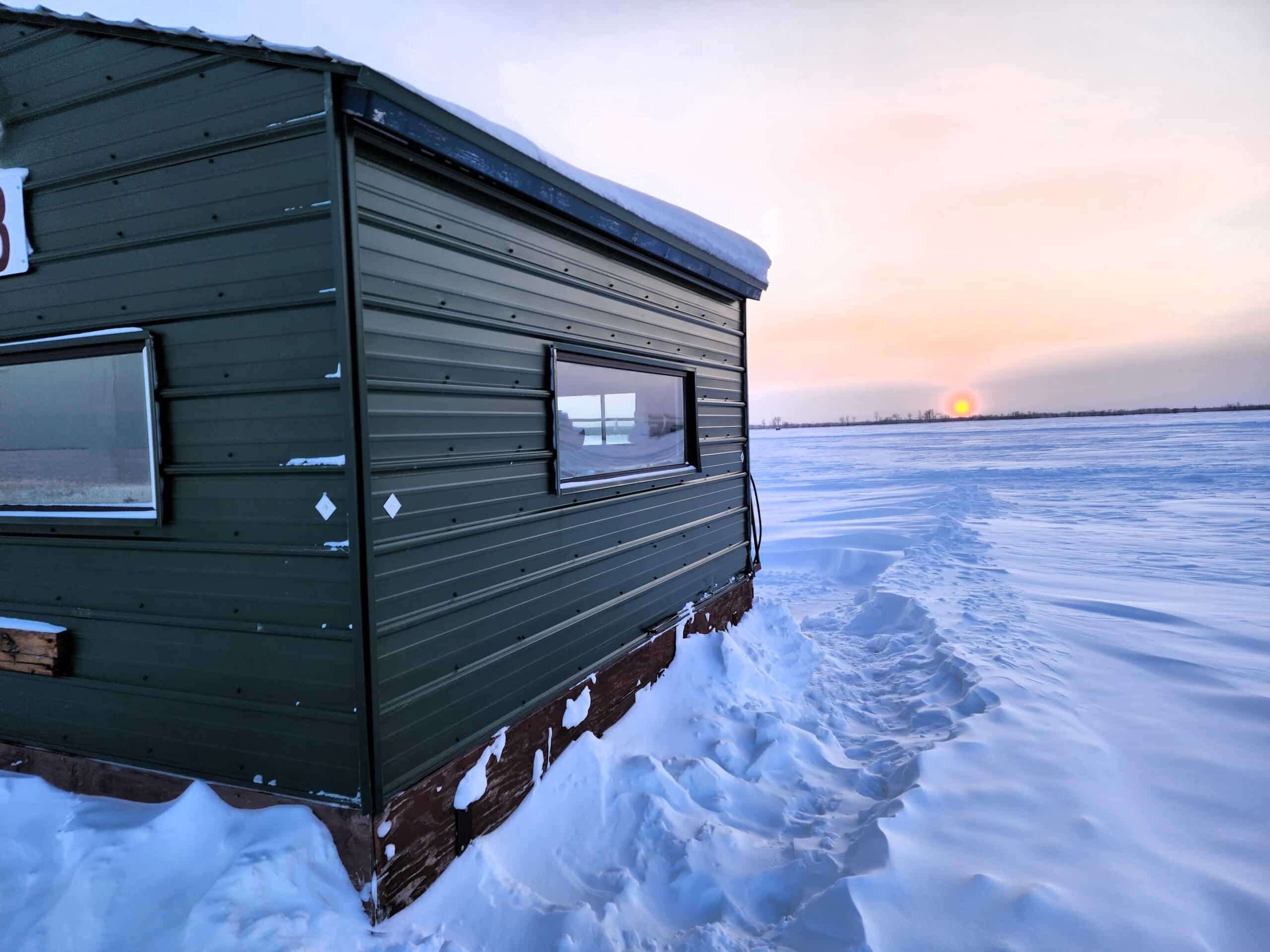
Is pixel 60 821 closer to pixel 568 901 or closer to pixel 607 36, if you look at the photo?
pixel 568 901

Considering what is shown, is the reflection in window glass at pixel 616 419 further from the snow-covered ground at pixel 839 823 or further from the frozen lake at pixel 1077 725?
the frozen lake at pixel 1077 725

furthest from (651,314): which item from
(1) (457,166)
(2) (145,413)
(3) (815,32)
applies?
(3) (815,32)

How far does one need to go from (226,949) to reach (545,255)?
11.5ft

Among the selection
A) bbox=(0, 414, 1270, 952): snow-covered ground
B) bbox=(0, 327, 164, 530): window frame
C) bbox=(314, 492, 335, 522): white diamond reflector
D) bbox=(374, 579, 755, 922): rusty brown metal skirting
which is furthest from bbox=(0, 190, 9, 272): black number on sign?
bbox=(374, 579, 755, 922): rusty brown metal skirting

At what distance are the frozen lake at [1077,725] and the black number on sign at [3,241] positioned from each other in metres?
5.05

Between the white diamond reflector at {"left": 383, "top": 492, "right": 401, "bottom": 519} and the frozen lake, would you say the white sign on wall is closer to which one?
the white diamond reflector at {"left": 383, "top": 492, "right": 401, "bottom": 519}

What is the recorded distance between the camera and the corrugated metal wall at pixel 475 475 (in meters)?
2.68

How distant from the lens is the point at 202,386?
2.77m

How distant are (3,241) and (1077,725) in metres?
7.08

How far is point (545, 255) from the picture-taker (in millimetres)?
3811

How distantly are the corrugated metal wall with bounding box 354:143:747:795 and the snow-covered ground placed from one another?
649mm

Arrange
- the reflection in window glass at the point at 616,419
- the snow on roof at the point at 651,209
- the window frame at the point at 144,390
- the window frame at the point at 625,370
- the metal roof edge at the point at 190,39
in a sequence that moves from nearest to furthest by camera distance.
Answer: the metal roof edge at the point at 190,39, the window frame at the point at 144,390, the snow on roof at the point at 651,209, the window frame at the point at 625,370, the reflection in window glass at the point at 616,419

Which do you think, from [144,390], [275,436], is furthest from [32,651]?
[275,436]

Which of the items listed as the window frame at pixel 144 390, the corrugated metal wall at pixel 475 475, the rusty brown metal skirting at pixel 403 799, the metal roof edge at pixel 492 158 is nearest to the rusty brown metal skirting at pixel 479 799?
the rusty brown metal skirting at pixel 403 799
